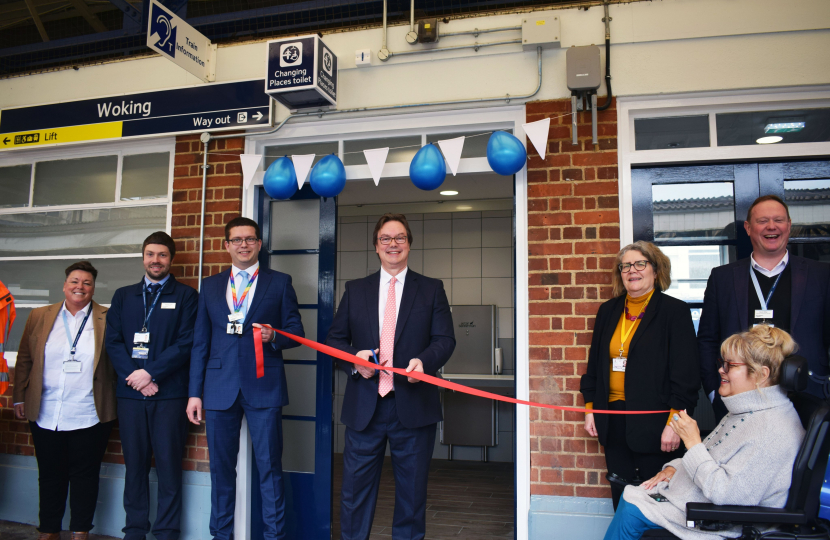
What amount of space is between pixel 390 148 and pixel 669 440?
226 centimetres

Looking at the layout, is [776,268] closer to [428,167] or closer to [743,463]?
[743,463]

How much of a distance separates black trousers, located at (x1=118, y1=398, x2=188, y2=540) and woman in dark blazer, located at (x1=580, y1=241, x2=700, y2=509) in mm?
2305

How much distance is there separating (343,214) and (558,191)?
149 inches

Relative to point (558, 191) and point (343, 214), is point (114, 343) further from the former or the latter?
point (343, 214)

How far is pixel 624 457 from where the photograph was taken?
2.69 meters

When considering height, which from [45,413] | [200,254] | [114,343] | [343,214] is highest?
[343,214]

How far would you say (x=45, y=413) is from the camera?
11.5ft

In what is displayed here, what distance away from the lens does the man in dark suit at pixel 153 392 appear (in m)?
3.35

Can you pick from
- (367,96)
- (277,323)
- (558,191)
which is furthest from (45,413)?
(558,191)

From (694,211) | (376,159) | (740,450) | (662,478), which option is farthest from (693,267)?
(376,159)

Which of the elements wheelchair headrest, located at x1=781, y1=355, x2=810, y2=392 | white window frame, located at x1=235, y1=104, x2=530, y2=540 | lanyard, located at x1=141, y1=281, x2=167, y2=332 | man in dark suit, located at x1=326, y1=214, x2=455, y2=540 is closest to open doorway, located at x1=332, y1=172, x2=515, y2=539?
white window frame, located at x1=235, y1=104, x2=530, y2=540

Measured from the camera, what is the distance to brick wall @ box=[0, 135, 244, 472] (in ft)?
12.3

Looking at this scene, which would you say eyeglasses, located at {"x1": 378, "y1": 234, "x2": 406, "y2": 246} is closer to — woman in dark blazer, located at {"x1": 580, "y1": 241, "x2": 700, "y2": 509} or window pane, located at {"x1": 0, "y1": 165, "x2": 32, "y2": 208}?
woman in dark blazer, located at {"x1": 580, "y1": 241, "x2": 700, "y2": 509}

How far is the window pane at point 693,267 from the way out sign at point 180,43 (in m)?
3.08
